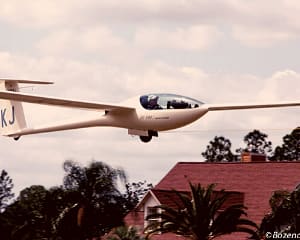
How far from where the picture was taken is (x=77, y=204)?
194 feet

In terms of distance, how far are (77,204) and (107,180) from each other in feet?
7.92

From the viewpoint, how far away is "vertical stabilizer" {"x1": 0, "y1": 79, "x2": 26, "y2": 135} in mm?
58969

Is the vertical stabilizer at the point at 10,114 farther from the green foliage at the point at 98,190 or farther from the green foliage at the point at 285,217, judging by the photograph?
the green foliage at the point at 285,217

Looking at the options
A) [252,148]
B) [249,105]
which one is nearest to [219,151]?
[252,148]

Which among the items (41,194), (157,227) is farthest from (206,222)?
(41,194)

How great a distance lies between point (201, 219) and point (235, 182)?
35.7 ft

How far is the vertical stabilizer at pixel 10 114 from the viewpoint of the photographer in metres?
59.0

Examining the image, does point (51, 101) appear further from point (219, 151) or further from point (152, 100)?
point (219, 151)

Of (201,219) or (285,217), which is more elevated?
(201,219)

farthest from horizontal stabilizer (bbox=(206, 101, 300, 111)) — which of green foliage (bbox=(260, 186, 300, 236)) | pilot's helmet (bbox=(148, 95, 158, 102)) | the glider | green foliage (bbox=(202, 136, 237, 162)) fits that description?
green foliage (bbox=(202, 136, 237, 162))

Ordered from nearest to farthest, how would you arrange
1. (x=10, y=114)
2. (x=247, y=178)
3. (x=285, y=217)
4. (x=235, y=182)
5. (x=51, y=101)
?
(x=51, y=101)
(x=285, y=217)
(x=10, y=114)
(x=247, y=178)
(x=235, y=182)

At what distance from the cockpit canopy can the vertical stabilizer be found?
39.6 feet

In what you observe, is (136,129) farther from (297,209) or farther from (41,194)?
(41,194)

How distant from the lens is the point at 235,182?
69.3 m
